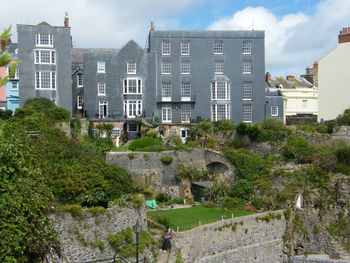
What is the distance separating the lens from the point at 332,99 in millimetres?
39875

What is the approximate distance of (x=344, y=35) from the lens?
4003 cm

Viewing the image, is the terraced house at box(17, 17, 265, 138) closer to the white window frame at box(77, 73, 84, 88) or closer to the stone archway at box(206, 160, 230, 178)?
the white window frame at box(77, 73, 84, 88)

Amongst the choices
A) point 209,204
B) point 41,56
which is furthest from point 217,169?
point 41,56

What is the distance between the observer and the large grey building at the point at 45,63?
35.8m

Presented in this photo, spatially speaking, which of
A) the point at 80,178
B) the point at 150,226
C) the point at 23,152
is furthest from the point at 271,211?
the point at 23,152

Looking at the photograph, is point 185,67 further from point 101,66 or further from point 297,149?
point 297,149

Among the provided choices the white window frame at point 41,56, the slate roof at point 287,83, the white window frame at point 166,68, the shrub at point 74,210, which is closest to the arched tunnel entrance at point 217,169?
the white window frame at point 166,68

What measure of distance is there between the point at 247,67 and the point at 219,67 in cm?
266

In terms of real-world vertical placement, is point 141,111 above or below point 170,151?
above

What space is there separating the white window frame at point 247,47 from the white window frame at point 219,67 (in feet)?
7.63

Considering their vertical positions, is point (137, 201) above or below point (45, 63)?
below

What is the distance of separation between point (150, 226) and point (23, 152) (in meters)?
9.17

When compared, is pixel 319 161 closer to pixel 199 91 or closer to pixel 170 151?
pixel 170 151

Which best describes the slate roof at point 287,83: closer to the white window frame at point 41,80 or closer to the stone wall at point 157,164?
the stone wall at point 157,164
